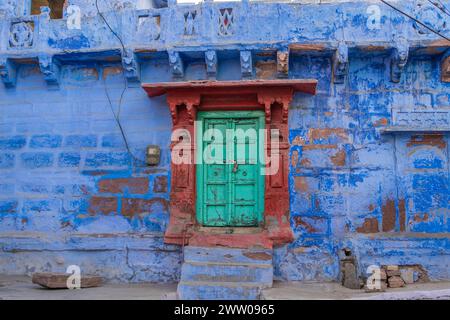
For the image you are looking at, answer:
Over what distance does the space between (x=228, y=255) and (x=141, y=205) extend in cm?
148

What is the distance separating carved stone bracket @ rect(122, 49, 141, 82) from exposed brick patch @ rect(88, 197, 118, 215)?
5.68 ft

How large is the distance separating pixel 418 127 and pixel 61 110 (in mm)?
4984

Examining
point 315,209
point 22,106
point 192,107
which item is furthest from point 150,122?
point 315,209

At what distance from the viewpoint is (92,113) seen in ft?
22.0

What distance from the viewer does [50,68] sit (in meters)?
6.67

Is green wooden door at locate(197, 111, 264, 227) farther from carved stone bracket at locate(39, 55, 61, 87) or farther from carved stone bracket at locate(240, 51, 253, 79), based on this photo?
carved stone bracket at locate(39, 55, 61, 87)

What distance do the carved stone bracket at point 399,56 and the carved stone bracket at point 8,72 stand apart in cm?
542

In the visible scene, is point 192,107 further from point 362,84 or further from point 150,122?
point 362,84

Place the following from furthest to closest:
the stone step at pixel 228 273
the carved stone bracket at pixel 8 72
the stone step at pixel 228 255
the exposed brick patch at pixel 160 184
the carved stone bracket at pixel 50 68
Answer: the carved stone bracket at pixel 8 72 → the carved stone bracket at pixel 50 68 → the exposed brick patch at pixel 160 184 → the stone step at pixel 228 255 → the stone step at pixel 228 273

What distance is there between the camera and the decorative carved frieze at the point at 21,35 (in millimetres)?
6781

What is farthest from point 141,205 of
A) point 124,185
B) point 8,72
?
point 8,72

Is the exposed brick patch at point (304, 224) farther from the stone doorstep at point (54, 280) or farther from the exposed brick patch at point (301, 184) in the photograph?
the stone doorstep at point (54, 280)

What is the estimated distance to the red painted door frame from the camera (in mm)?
6035

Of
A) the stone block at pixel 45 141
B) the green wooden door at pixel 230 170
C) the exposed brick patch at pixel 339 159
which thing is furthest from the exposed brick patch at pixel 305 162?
the stone block at pixel 45 141
